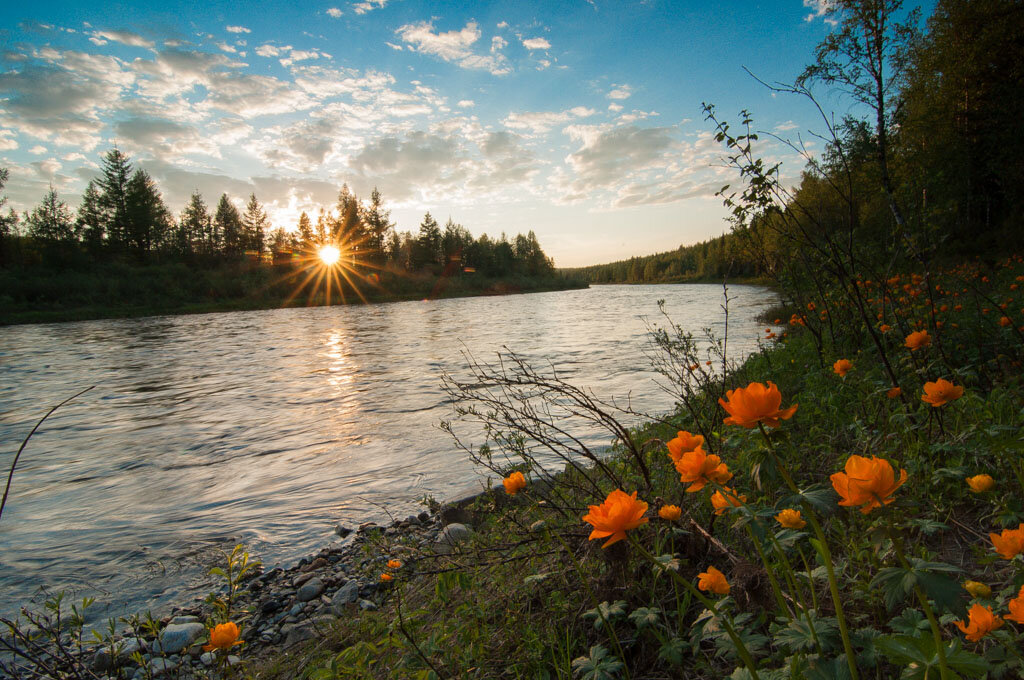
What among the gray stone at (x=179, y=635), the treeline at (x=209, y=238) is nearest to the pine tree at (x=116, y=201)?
the treeline at (x=209, y=238)

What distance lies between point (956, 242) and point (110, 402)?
26.7m

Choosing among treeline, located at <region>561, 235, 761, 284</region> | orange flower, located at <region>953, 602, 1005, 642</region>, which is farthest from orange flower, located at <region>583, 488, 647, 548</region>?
treeline, located at <region>561, 235, 761, 284</region>

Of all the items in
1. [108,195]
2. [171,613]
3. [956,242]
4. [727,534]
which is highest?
[108,195]

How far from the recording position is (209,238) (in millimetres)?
50750

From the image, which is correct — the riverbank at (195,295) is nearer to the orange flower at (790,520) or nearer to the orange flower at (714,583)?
the orange flower at (714,583)

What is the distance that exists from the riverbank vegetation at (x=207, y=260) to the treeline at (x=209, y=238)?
110 millimetres

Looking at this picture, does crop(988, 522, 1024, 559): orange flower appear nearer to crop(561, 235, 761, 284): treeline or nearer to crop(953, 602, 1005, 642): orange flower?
crop(953, 602, 1005, 642): orange flower

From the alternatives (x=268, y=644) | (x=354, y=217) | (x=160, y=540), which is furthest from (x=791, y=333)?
(x=354, y=217)

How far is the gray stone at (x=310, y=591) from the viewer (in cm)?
306

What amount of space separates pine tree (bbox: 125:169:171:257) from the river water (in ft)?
115

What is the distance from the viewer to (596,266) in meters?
180

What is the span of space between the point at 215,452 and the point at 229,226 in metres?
54.1

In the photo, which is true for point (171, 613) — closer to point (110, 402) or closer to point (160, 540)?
point (160, 540)

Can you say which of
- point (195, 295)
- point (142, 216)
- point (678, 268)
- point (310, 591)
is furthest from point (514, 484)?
point (678, 268)
